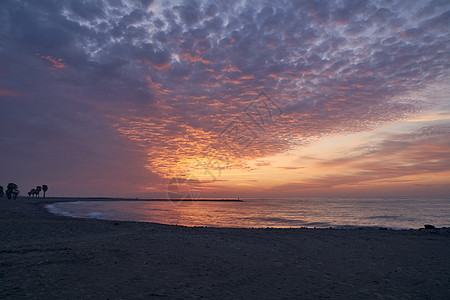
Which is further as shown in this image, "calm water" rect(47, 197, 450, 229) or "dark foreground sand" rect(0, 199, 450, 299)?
"calm water" rect(47, 197, 450, 229)

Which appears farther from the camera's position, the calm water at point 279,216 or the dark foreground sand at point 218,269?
the calm water at point 279,216

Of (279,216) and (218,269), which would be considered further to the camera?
(279,216)

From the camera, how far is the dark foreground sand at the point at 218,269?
867 centimetres

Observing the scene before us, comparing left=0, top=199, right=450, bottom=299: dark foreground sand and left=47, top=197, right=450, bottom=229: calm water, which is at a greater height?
left=0, top=199, right=450, bottom=299: dark foreground sand

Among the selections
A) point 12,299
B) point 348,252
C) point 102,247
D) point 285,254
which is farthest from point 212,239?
point 12,299

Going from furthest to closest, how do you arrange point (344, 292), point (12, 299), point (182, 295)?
point (344, 292), point (182, 295), point (12, 299)

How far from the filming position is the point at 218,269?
11.5m

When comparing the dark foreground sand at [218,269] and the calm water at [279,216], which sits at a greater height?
the dark foreground sand at [218,269]

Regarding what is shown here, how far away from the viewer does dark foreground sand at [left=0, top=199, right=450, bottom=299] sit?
28.5 ft

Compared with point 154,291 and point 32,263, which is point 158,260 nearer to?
point 154,291

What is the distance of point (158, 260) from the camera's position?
1249 cm

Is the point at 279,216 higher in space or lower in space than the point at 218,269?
lower

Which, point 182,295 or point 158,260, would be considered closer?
point 182,295

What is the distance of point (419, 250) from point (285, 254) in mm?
8593
